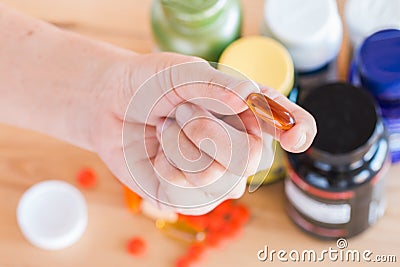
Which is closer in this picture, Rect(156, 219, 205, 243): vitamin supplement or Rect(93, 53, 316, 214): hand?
Rect(93, 53, 316, 214): hand

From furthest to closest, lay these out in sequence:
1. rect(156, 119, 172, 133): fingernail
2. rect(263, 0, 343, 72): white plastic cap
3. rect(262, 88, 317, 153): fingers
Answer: rect(263, 0, 343, 72): white plastic cap → rect(156, 119, 172, 133): fingernail → rect(262, 88, 317, 153): fingers

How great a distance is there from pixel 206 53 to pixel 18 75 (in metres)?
0.20

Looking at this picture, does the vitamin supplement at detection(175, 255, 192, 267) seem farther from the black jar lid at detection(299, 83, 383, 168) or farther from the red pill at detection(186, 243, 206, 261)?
the black jar lid at detection(299, 83, 383, 168)

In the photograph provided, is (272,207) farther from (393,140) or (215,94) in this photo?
(215,94)

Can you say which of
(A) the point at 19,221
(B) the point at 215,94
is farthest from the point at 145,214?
(B) the point at 215,94

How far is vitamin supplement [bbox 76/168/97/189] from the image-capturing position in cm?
83

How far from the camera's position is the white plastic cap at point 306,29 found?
2.48 ft

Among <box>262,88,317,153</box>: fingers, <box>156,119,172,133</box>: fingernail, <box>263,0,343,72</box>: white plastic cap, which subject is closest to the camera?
<box>262,88,317,153</box>: fingers

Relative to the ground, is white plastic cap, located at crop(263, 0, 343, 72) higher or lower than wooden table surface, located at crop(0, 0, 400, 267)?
higher

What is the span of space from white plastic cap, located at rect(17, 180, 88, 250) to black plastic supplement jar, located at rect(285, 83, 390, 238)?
24 centimetres

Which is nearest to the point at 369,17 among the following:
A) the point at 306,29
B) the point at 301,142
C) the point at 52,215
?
the point at 306,29

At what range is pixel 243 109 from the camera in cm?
57

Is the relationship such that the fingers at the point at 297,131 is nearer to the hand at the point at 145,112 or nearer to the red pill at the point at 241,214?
the hand at the point at 145,112

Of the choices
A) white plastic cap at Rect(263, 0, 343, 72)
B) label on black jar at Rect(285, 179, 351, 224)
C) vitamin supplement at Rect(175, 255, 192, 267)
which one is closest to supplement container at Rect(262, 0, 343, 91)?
white plastic cap at Rect(263, 0, 343, 72)
